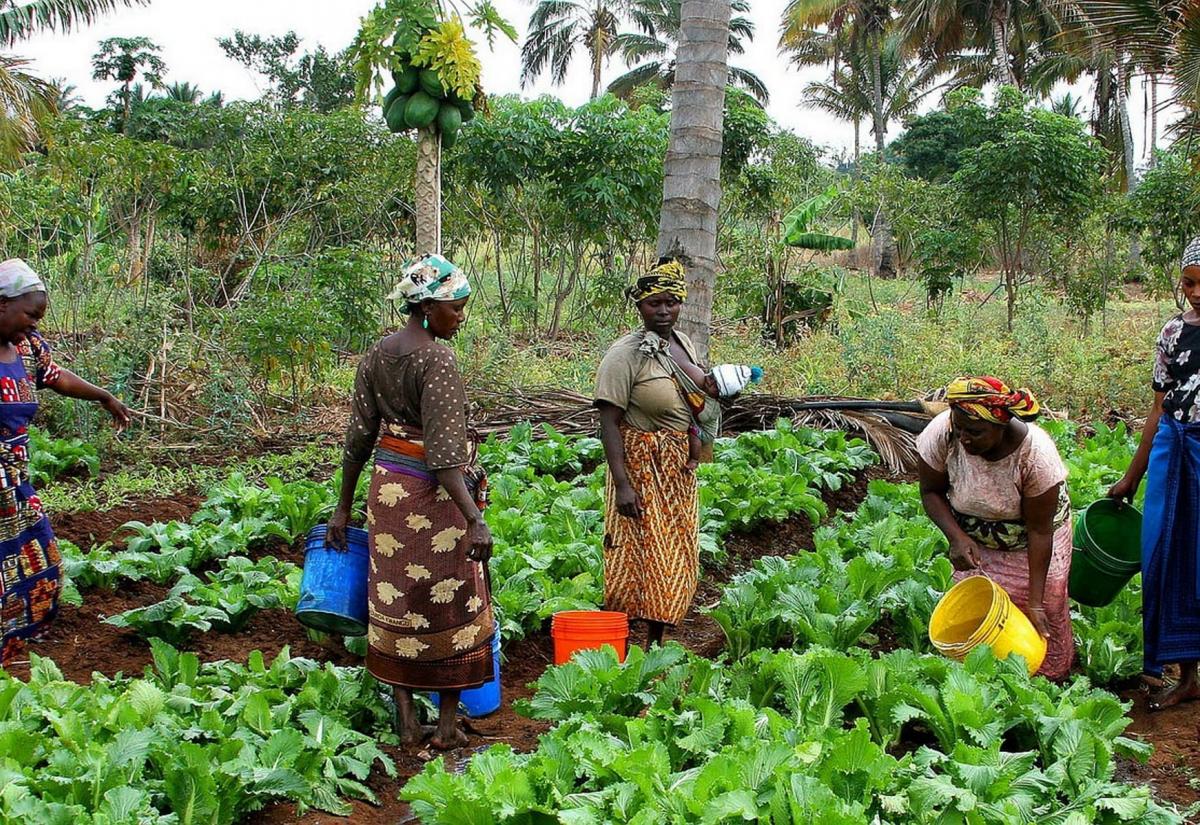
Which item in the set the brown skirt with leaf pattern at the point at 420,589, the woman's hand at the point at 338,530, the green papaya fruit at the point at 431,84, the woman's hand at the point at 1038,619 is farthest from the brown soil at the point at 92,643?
the green papaya fruit at the point at 431,84

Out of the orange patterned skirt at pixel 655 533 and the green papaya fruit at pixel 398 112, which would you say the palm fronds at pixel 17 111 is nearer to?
the green papaya fruit at pixel 398 112

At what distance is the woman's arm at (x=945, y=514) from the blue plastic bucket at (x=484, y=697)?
1.81 m

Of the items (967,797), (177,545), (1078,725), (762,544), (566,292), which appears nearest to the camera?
(967,797)

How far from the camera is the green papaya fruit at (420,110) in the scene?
8.86 m

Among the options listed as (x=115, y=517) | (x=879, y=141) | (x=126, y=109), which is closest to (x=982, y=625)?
(x=115, y=517)

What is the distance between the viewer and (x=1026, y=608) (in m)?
4.54

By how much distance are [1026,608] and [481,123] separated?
11165 millimetres

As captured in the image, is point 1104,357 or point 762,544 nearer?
point 762,544

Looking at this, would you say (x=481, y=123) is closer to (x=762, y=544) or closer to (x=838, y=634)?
(x=762, y=544)

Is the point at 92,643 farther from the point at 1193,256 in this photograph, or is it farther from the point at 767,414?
the point at 767,414

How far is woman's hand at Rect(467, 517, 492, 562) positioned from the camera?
4102 millimetres

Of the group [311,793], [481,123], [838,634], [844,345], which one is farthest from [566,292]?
[311,793]

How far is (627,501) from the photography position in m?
5.11

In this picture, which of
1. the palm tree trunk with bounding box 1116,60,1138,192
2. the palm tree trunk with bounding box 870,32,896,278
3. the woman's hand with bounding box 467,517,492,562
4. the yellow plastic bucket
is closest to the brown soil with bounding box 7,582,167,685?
the woman's hand with bounding box 467,517,492,562
